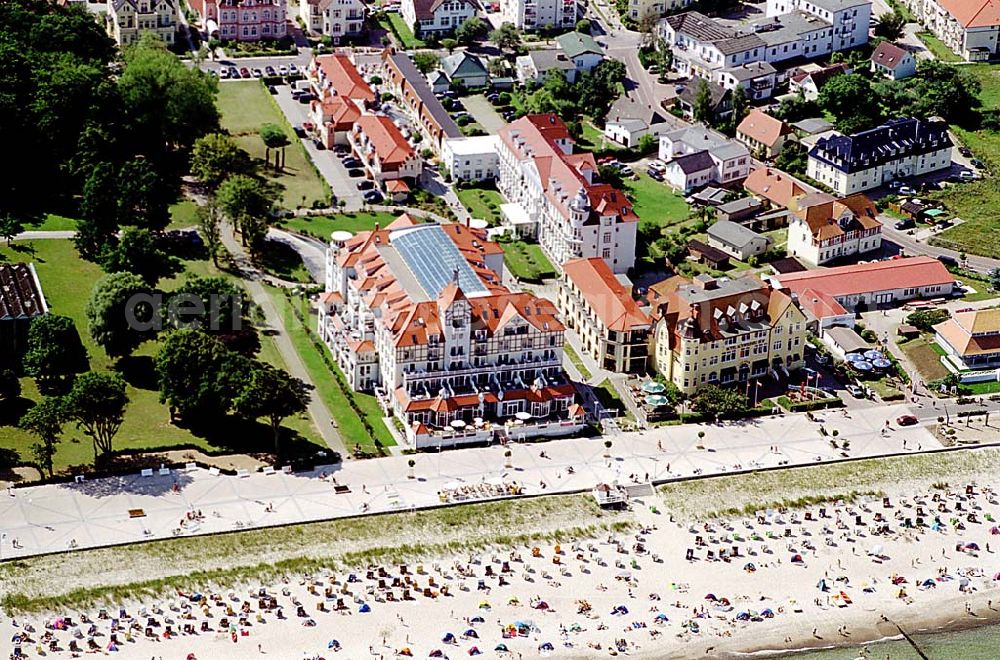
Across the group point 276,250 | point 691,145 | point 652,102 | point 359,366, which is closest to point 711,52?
point 652,102

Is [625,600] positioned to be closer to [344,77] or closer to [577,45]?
[344,77]

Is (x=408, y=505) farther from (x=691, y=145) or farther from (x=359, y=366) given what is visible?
(x=691, y=145)

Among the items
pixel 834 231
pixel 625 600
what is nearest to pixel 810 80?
pixel 834 231

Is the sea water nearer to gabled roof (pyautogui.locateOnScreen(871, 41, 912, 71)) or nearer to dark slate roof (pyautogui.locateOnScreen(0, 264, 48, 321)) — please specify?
dark slate roof (pyautogui.locateOnScreen(0, 264, 48, 321))

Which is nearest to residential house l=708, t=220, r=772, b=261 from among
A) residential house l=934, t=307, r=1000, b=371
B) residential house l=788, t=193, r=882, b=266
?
residential house l=788, t=193, r=882, b=266

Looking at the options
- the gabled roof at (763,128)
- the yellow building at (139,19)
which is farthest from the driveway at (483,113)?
the yellow building at (139,19)
